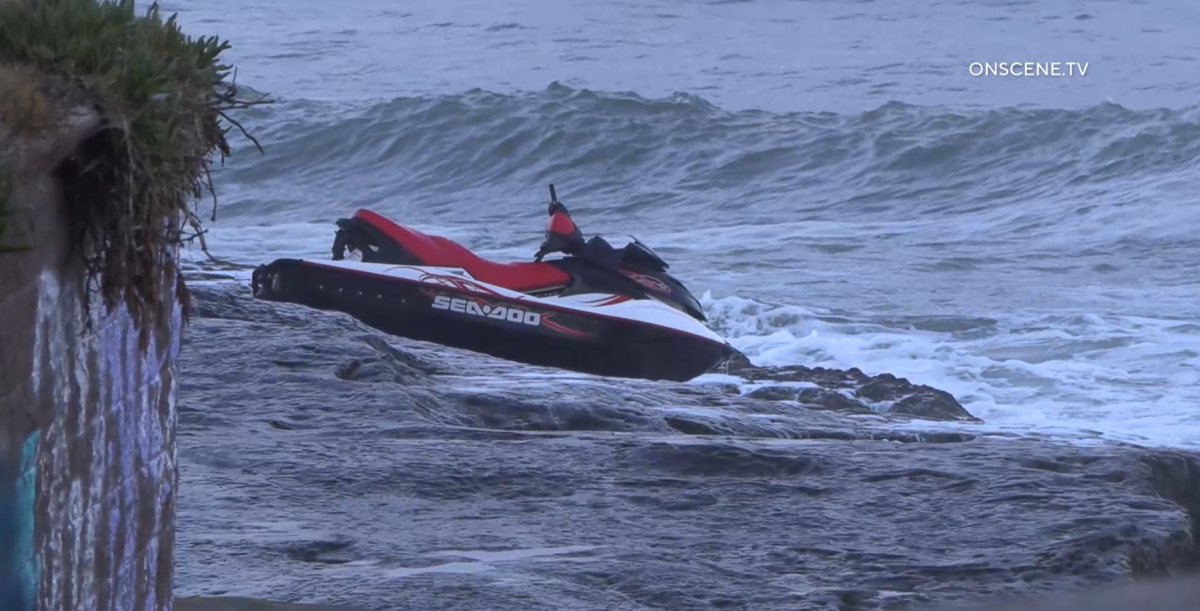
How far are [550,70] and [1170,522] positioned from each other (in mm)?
21839

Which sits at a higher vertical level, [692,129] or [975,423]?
[692,129]

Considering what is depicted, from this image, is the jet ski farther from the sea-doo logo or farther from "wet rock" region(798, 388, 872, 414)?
"wet rock" region(798, 388, 872, 414)

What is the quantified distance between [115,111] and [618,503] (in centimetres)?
255

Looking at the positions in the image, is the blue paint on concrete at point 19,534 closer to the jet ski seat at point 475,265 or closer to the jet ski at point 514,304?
the jet ski at point 514,304

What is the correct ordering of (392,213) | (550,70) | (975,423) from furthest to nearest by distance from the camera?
(550,70)
(392,213)
(975,423)

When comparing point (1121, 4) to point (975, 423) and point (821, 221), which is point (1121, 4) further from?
point (975, 423)

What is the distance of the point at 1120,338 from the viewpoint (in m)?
9.92

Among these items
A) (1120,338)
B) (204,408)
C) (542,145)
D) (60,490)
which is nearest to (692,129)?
(542,145)

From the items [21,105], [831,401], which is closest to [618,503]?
[21,105]

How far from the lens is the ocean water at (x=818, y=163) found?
33.3ft

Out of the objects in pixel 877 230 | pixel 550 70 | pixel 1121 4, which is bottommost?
pixel 877 230

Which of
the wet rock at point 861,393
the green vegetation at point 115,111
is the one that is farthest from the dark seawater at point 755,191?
the green vegetation at point 115,111

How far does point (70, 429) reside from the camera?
2.53 m

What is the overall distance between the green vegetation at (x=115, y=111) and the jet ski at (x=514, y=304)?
5.92 metres
